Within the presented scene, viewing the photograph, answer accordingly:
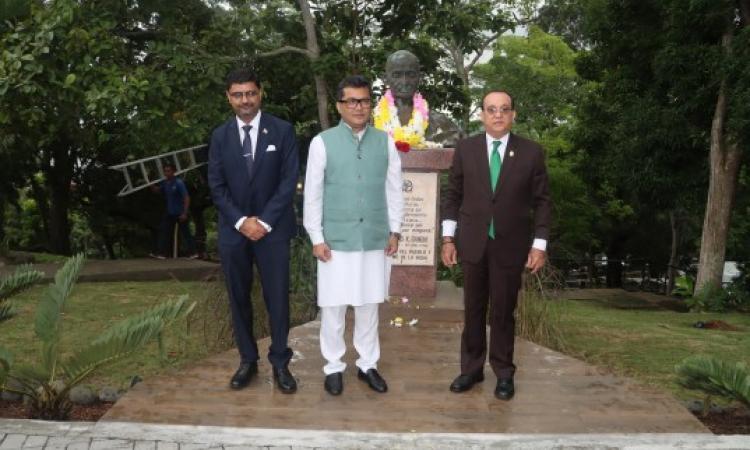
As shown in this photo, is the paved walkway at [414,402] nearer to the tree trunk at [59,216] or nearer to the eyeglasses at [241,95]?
the eyeglasses at [241,95]

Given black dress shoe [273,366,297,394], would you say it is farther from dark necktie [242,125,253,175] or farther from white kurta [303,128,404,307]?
dark necktie [242,125,253,175]

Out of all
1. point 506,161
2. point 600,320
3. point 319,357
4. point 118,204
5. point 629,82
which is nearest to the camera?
point 506,161

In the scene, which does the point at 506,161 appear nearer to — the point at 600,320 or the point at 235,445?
the point at 235,445

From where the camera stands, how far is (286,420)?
4.86 meters

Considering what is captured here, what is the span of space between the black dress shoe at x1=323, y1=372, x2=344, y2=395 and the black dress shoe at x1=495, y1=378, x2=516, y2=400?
94 cm

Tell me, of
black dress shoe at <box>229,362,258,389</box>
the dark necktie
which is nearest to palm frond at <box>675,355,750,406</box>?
black dress shoe at <box>229,362,258,389</box>

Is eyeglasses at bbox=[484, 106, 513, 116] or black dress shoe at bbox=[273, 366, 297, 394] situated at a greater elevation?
eyeglasses at bbox=[484, 106, 513, 116]

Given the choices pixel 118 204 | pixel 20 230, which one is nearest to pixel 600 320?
pixel 118 204

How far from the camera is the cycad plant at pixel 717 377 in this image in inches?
199

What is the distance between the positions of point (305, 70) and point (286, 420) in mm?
10680

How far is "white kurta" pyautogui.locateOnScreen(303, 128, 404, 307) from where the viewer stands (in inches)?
207

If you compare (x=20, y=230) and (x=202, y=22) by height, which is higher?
(x=202, y=22)

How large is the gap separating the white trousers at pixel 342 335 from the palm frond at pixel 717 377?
1832 millimetres

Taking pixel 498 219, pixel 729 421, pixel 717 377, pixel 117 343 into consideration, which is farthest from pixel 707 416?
pixel 117 343
